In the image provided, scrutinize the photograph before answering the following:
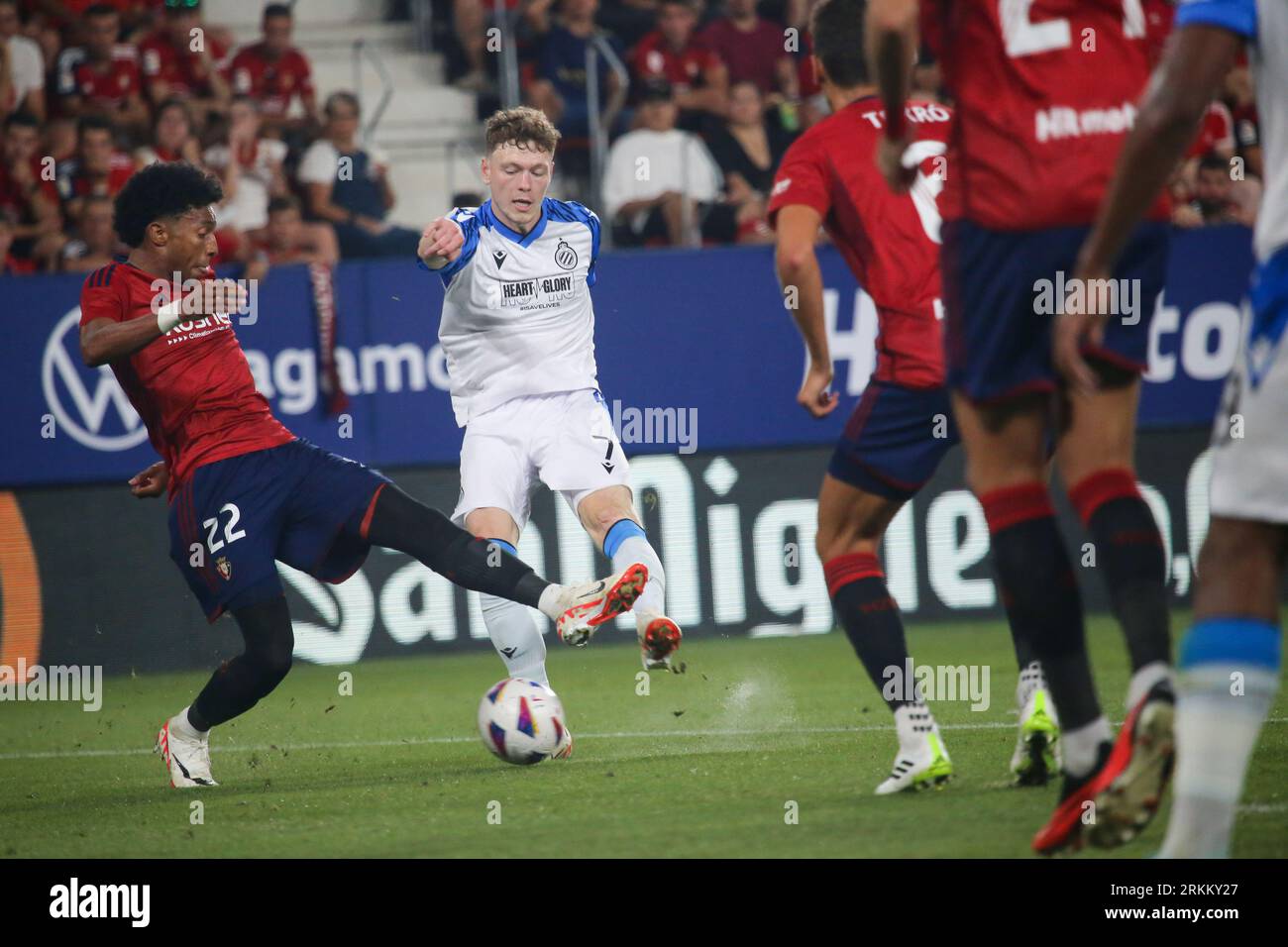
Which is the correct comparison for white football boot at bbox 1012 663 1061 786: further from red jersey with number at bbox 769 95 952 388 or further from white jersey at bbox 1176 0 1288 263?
white jersey at bbox 1176 0 1288 263

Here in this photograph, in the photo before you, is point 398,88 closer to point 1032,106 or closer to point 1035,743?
point 1035,743

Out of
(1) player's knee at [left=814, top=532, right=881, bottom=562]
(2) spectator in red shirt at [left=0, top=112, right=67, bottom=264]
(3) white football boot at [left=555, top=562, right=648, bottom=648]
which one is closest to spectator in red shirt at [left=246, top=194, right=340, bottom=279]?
(2) spectator in red shirt at [left=0, top=112, right=67, bottom=264]

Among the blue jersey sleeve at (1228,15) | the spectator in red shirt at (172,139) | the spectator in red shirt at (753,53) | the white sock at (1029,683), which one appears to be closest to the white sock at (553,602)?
the white sock at (1029,683)

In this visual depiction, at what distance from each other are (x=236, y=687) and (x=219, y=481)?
707 millimetres

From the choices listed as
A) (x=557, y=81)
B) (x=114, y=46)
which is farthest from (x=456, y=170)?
(x=114, y=46)

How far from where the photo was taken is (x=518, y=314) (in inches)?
252

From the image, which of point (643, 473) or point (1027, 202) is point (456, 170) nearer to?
point (643, 473)

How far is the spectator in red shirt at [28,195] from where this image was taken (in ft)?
35.7

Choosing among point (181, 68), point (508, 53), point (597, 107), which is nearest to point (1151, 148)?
point (597, 107)

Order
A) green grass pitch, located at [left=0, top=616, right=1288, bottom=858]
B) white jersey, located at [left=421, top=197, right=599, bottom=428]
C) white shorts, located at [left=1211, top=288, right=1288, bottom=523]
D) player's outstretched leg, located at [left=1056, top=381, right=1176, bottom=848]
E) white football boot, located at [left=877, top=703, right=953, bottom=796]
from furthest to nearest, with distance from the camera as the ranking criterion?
white jersey, located at [left=421, top=197, right=599, bottom=428]
white football boot, located at [left=877, top=703, right=953, bottom=796]
green grass pitch, located at [left=0, top=616, right=1288, bottom=858]
player's outstretched leg, located at [left=1056, top=381, right=1176, bottom=848]
white shorts, located at [left=1211, top=288, right=1288, bottom=523]

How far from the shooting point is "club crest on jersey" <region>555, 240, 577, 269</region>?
21.4ft

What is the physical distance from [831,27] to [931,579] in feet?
17.1

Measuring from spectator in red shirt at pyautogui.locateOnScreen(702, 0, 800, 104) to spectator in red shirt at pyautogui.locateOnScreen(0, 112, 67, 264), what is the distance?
4.71 meters

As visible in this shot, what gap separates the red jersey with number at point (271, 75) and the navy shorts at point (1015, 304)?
9.42 metres
